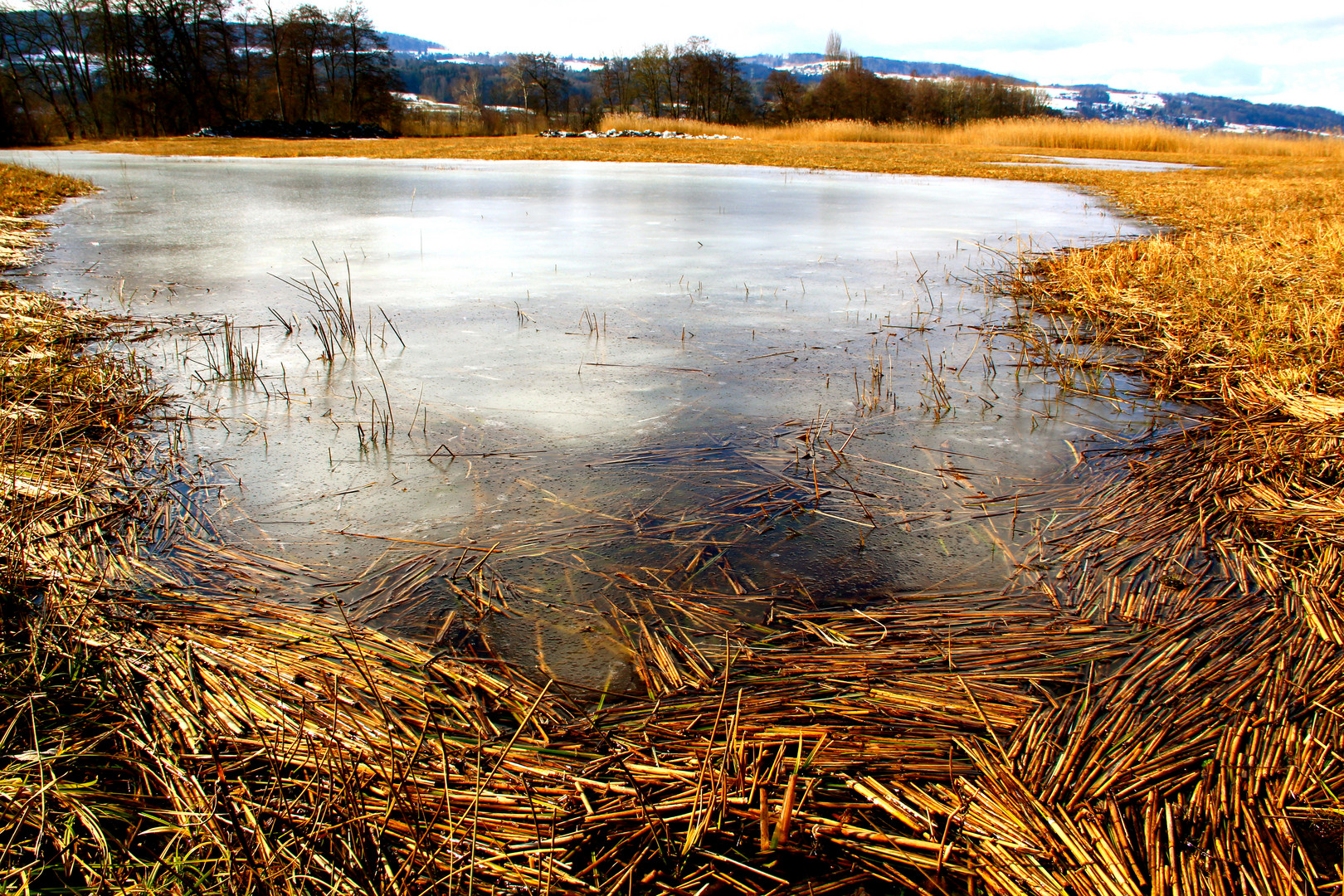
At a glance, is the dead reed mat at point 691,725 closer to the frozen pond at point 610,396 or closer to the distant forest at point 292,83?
the frozen pond at point 610,396

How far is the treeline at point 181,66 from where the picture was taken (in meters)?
33.1

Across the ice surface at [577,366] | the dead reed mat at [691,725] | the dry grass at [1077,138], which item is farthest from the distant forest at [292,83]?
the dead reed mat at [691,725]

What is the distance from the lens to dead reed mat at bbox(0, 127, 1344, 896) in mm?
1162

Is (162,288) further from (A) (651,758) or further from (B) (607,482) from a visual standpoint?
(A) (651,758)

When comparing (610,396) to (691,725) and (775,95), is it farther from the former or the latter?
(775,95)

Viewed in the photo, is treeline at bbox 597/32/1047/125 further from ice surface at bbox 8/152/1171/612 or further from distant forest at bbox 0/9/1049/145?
ice surface at bbox 8/152/1171/612

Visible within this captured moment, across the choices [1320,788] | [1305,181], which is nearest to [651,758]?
[1320,788]

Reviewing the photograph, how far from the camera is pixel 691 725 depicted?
143 cm

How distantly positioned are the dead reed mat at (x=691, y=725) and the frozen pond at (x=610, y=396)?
0.71ft

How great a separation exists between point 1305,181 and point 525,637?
15.8 m

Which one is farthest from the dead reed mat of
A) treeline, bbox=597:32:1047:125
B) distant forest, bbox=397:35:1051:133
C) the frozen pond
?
treeline, bbox=597:32:1047:125

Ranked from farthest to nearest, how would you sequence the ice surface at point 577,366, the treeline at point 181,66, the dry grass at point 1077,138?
the treeline at point 181,66 < the dry grass at point 1077,138 < the ice surface at point 577,366

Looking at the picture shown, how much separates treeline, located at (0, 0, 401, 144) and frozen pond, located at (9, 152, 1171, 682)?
31704 mm

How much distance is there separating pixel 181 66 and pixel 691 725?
4440 centimetres
